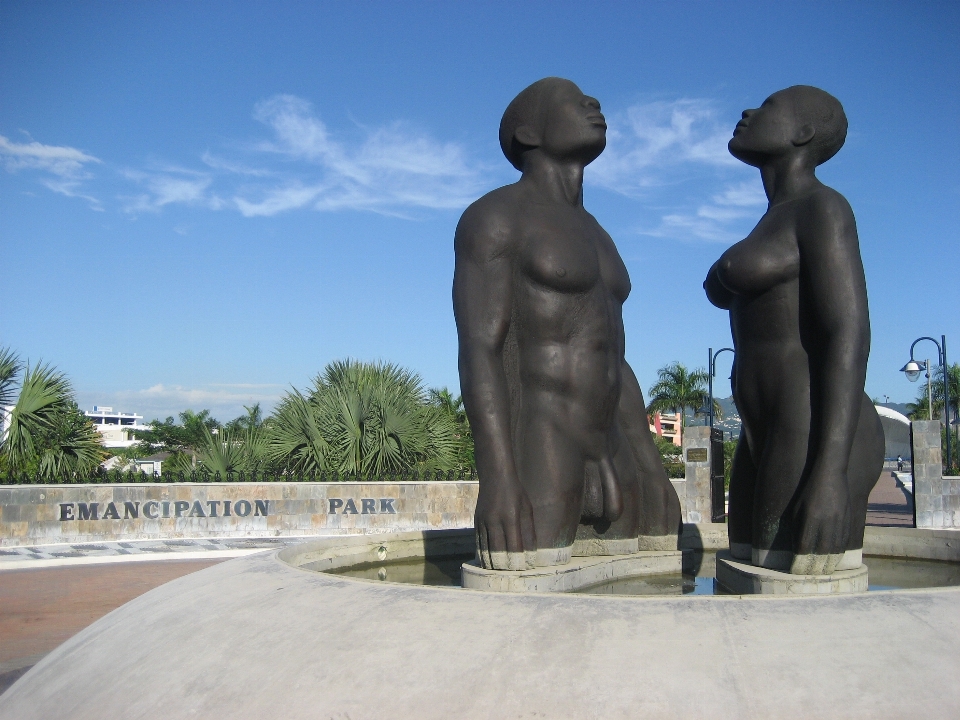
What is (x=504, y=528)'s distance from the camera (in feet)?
14.9

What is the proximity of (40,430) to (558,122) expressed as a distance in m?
13.5

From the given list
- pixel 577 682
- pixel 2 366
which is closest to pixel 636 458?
pixel 577 682

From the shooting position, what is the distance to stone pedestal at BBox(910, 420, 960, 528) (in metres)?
15.6

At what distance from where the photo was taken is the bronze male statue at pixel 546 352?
15.6ft

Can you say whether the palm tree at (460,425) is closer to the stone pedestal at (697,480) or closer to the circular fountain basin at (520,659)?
the stone pedestal at (697,480)

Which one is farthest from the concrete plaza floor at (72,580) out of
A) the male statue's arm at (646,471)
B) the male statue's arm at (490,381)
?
the male statue's arm at (646,471)

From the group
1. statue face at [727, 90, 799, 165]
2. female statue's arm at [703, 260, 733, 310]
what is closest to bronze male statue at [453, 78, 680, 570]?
female statue's arm at [703, 260, 733, 310]

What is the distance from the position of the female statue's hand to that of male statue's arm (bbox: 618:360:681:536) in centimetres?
149

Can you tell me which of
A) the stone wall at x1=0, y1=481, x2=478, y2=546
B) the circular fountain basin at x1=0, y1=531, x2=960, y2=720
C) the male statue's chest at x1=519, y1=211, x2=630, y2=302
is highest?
the male statue's chest at x1=519, y1=211, x2=630, y2=302

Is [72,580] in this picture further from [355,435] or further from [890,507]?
[890,507]

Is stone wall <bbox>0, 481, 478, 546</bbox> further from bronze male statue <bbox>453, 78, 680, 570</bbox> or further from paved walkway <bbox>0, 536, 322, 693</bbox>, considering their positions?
bronze male statue <bbox>453, 78, 680, 570</bbox>

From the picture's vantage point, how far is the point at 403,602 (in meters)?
3.65

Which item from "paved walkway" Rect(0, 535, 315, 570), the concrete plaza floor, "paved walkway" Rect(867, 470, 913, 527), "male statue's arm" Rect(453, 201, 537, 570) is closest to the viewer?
"male statue's arm" Rect(453, 201, 537, 570)

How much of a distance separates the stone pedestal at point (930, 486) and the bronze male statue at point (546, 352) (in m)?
11.9
